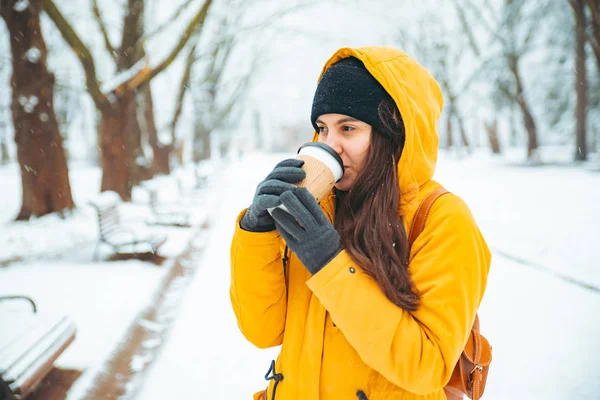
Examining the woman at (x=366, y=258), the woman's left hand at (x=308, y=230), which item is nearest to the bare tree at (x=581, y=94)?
the woman at (x=366, y=258)

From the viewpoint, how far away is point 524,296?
4633mm

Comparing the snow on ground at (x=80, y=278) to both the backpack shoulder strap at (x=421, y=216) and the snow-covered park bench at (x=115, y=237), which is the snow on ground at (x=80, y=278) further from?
the backpack shoulder strap at (x=421, y=216)

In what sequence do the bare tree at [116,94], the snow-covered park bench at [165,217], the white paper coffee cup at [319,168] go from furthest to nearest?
the snow-covered park bench at [165,217] < the bare tree at [116,94] < the white paper coffee cup at [319,168]

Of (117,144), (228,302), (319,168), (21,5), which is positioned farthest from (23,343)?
(117,144)

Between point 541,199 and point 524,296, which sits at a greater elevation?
point 524,296

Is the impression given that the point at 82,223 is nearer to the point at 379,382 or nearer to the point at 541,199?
the point at 379,382

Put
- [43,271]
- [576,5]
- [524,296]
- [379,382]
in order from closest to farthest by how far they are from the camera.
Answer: [379,382]
[524,296]
[43,271]
[576,5]

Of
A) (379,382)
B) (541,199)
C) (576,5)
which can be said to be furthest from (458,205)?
(576,5)

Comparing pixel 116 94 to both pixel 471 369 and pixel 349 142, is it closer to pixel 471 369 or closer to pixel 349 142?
pixel 349 142

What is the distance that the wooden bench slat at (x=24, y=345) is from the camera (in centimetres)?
229

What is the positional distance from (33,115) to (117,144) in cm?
242

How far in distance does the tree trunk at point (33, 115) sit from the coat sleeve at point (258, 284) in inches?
338

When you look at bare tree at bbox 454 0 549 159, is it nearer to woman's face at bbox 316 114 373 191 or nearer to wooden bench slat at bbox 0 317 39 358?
woman's face at bbox 316 114 373 191

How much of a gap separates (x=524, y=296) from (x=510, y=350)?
1.56 meters
